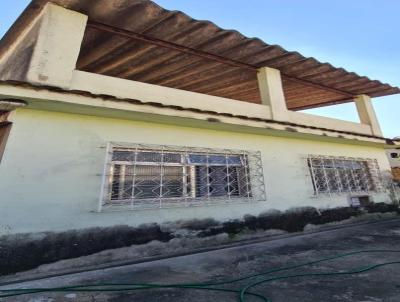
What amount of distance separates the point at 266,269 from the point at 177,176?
2.18 m

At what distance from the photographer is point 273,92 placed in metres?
5.67

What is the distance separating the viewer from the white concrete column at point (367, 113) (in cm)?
763

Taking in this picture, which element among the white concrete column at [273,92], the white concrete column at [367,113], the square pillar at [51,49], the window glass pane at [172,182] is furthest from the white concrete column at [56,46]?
the white concrete column at [367,113]

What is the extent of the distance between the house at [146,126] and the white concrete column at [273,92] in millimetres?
28

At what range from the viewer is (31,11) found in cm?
376

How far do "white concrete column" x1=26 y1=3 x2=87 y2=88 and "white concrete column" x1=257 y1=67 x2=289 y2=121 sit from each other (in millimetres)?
3922

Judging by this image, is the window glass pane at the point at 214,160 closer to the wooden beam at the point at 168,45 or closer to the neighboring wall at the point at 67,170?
the neighboring wall at the point at 67,170

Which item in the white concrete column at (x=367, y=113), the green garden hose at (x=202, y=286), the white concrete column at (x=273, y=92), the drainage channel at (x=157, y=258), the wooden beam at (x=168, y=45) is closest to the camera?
the green garden hose at (x=202, y=286)

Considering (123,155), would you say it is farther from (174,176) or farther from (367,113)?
(367,113)

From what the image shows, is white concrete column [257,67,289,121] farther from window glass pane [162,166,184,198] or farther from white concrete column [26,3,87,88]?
white concrete column [26,3,87,88]

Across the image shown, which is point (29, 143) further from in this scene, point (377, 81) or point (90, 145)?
point (377, 81)

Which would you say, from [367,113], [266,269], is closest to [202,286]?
[266,269]

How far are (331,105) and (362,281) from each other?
7.38 meters

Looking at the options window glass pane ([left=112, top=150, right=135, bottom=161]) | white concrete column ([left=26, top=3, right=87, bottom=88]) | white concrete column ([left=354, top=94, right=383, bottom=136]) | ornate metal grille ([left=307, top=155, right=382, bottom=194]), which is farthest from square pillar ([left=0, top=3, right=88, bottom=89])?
white concrete column ([left=354, top=94, right=383, bottom=136])
